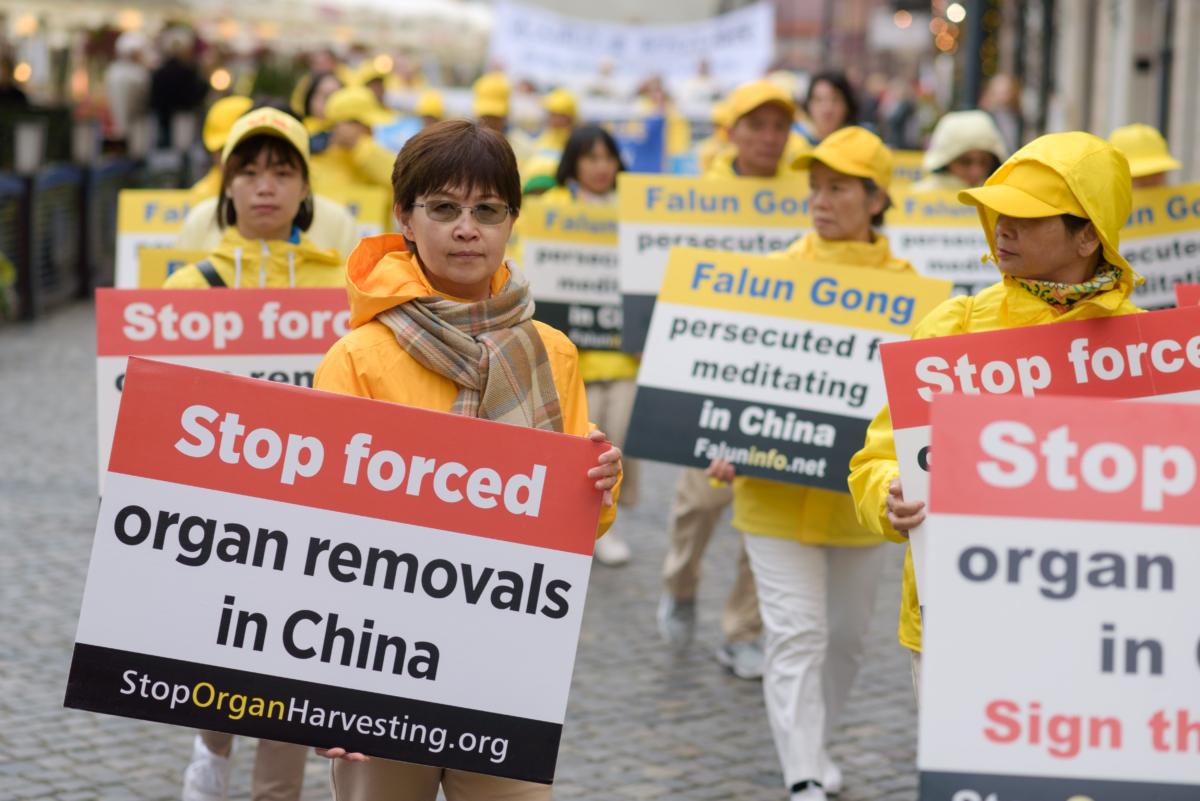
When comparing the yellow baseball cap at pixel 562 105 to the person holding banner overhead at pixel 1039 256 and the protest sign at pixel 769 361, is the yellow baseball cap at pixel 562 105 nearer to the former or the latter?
the protest sign at pixel 769 361

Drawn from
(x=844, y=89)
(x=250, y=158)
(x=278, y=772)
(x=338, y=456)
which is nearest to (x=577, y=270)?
(x=844, y=89)

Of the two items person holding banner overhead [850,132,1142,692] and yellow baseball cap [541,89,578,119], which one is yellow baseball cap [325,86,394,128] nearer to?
yellow baseball cap [541,89,578,119]

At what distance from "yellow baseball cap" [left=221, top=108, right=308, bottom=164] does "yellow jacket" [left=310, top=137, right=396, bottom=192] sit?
4.88 meters

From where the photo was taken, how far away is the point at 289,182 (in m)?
5.74

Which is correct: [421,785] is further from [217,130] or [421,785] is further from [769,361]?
[217,130]

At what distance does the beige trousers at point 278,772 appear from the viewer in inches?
205

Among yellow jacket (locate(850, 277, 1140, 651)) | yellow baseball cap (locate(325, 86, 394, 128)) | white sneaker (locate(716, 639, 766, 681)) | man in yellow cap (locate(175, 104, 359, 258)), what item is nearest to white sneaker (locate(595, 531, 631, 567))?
white sneaker (locate(716, 639, 766, 681))

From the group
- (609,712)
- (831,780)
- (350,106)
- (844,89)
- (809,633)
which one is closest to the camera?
(809,633)

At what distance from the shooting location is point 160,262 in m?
6.32

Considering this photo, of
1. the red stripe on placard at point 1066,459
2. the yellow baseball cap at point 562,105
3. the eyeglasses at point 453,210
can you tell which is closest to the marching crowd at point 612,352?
the eyeglasses at point 453,210

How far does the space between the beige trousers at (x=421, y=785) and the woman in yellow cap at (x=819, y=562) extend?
2133mm

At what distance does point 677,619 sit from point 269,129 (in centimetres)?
313

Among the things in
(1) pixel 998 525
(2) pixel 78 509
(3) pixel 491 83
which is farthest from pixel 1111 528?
(3) pixel 491 83

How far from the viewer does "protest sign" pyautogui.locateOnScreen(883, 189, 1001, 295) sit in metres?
8.83
